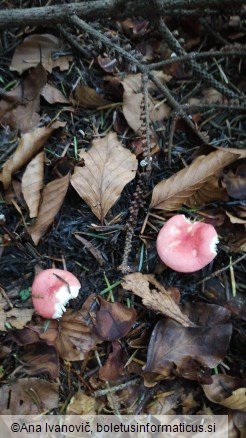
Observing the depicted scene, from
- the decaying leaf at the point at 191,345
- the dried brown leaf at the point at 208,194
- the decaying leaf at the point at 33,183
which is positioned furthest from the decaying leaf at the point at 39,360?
the dried brown leaf at the point at 208,194

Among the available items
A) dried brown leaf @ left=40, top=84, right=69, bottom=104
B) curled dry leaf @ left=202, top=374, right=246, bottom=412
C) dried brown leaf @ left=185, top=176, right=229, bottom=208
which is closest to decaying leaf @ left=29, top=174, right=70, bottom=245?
dried brown leaf @ left=40, top=84, right=69, bottom=104

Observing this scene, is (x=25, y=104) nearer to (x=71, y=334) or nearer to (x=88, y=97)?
(x=88, y=97)

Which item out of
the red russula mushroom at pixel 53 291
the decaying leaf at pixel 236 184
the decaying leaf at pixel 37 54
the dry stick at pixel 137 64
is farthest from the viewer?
the decaying leaf at pixel 37 54

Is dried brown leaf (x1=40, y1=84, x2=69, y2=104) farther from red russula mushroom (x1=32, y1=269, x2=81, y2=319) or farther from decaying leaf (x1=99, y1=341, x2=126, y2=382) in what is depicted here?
decaying leaf (x1=99, y1=341, x2=126, y2=382)

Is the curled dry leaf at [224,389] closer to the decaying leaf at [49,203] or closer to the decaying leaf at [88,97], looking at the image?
the decaying leaf at [49,203]

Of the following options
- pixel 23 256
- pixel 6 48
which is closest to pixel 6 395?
pixel 23 256
